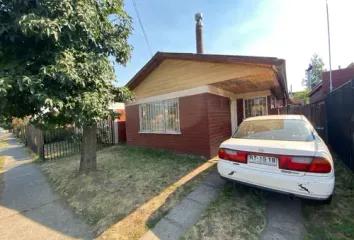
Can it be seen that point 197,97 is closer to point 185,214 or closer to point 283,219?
point 185,214

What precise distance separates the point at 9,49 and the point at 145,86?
5.44 meters

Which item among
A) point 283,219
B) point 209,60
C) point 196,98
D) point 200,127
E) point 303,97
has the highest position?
point 303,97

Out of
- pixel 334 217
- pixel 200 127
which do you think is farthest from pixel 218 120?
pixel 334 217

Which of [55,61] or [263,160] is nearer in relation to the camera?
[263,160]

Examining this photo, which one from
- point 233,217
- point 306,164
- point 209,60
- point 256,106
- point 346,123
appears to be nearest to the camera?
point 306,164

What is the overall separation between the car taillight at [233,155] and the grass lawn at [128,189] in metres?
1.25

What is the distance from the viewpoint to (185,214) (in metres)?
3.31

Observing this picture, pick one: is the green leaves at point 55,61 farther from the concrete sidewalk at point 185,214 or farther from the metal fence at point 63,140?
the metal fence at point 63,140

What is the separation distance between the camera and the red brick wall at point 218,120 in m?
6.85

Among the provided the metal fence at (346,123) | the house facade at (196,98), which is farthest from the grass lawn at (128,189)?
the metal fence at (346,123)

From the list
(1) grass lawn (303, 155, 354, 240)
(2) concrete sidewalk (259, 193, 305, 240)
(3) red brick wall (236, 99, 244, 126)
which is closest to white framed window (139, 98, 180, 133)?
(3) red brick wall (236, 99, 244, 126)

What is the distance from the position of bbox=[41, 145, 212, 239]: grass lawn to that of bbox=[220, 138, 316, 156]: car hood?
1.65 metres

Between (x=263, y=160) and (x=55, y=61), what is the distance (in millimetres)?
4791

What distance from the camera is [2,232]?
3320mm
